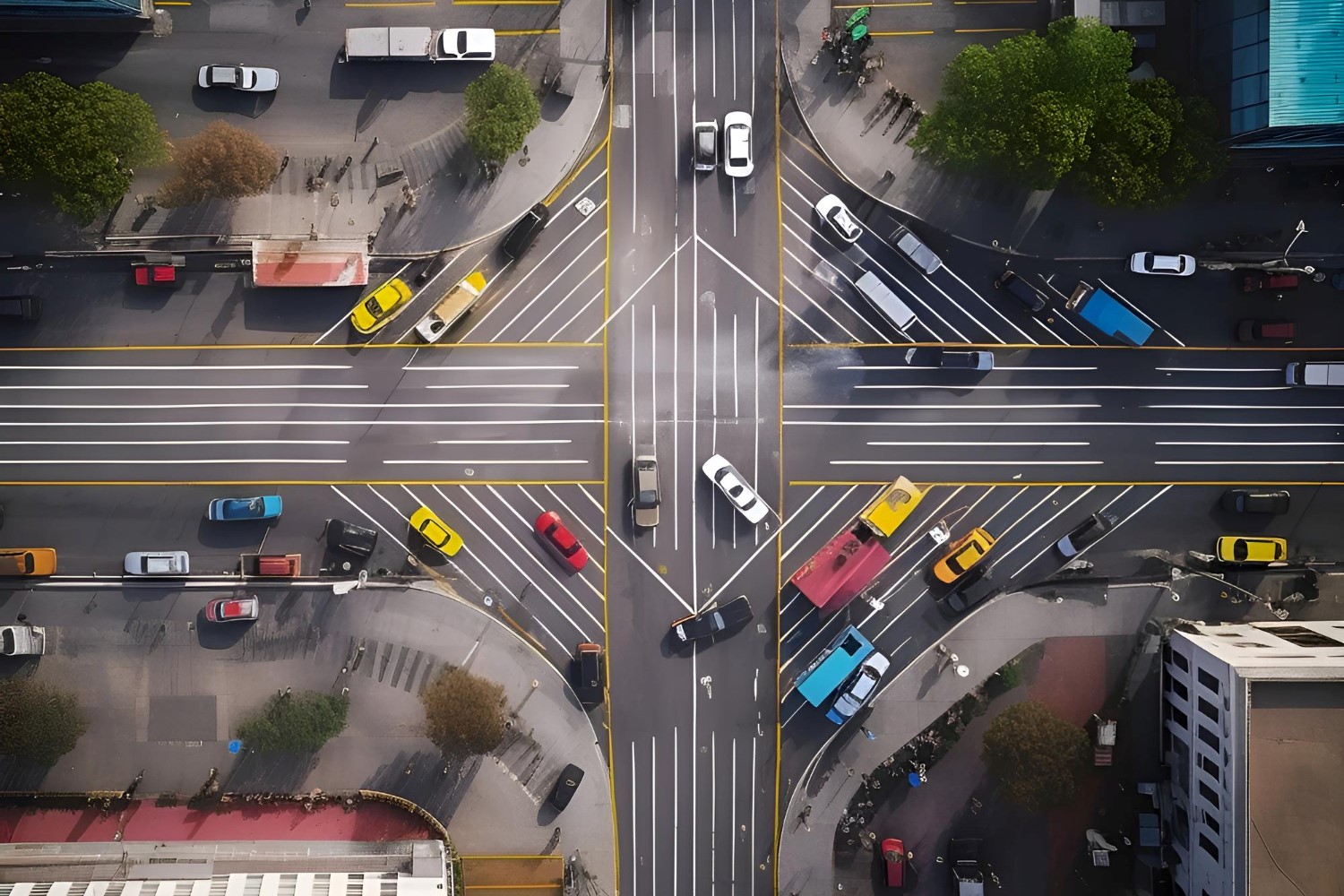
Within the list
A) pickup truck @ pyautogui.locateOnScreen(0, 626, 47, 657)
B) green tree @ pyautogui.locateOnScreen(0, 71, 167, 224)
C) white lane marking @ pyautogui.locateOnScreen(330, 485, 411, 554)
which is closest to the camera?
A: green tree @ pyautogui.locateOnScreen(0, 71, 167, 224)

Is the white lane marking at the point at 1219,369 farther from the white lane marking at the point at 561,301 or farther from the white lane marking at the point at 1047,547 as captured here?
the white lane marking at the point at 561,301

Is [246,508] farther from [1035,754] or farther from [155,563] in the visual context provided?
[1035,754]

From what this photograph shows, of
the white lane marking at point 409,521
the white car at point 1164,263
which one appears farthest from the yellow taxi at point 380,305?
the white car at point 1164,263

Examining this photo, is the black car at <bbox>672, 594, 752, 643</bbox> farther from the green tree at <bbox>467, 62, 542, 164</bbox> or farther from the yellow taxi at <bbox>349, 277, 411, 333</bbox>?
the green tree at <bbox>467, 62, 542, 164</bbox>

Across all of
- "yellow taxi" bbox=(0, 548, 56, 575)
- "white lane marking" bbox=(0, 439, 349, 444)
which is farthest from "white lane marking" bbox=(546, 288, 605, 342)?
"yellow taxi" bbox=(0, 548, 56, 575)

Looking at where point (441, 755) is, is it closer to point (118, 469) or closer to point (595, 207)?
point (118, 469)

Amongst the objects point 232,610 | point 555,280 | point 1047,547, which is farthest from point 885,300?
point 232,610

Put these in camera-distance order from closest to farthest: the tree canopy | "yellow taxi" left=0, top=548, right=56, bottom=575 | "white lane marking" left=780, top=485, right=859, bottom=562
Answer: the tree canopy < "yellow taxi" left=0, top=548, right=56, bottom=575 < "white lane marking" left=780, top=485, right=859, bottom=562
